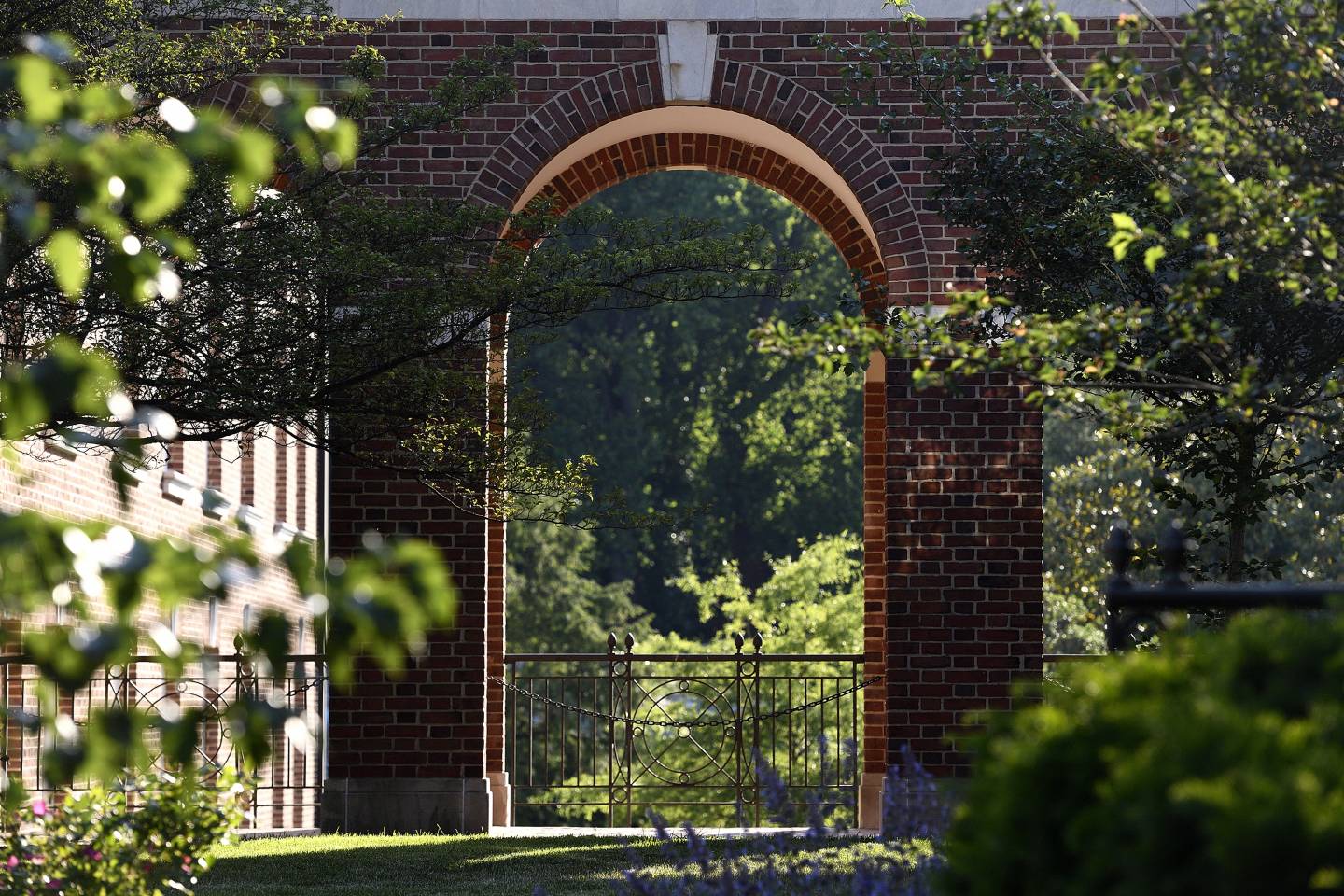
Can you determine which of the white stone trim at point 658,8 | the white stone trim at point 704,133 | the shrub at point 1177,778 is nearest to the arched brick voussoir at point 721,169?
the white stone trim at point 704,133

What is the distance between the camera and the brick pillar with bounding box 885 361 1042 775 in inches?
449

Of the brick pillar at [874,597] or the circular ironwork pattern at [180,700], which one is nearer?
the brick pillar at [874,597]

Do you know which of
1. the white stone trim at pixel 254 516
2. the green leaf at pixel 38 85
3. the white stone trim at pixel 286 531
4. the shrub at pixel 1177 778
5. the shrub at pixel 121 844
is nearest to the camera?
the shrub at pixel 1177 778

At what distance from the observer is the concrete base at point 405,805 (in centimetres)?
1135

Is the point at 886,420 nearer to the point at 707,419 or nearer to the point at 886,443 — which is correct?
the point at 886,443

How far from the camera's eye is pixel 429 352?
8383mm

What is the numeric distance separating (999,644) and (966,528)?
32.3 inches

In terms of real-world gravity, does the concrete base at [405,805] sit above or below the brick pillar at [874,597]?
below

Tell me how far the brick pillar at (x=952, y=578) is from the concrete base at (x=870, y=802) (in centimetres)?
88

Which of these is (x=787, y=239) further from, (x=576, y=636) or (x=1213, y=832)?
(x=1213, y=832)

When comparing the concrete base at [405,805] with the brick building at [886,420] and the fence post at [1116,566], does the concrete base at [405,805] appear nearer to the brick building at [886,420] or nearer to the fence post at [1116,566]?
the brick building at [886,420]

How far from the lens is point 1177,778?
2.18m

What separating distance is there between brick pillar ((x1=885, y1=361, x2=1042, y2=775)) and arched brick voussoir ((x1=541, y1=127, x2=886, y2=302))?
2513 millimetres

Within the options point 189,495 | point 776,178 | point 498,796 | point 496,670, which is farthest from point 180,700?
point 776,178
